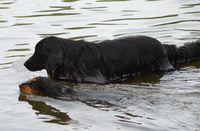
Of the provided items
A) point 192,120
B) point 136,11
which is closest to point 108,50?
point 192,120

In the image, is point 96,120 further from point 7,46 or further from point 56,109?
point 7,46

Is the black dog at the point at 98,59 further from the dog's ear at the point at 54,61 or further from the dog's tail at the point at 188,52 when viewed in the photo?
the dog's tail at the point at 188,52

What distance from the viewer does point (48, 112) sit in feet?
29.6

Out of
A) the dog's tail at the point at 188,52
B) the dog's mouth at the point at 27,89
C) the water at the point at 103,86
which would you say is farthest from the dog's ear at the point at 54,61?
the dog's tail at the point at 188,52

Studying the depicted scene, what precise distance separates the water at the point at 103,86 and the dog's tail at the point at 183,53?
28cm

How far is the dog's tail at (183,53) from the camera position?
11.8 m

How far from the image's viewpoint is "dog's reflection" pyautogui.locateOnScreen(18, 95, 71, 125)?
8616 millimetres

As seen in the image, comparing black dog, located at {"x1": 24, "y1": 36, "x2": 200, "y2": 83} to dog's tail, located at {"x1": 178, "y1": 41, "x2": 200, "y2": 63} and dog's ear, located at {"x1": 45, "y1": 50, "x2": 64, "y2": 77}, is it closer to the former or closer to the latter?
dog's ear, located at {"x1": 45, "y1": 50, "x2": 64, "y2": 77}

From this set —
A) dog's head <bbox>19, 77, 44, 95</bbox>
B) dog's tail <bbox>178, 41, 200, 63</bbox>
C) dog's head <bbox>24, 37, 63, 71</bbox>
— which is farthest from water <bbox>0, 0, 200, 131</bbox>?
dog's head <bbox>24, 37, 63, 71</bbox>

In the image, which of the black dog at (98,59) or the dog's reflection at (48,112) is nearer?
the dog's reflection at (48,112)

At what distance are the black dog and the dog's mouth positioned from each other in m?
1.18

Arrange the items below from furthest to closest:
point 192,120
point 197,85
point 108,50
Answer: point 108,50
point 197,85
point 192,120

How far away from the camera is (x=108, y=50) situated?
1123 centimetres

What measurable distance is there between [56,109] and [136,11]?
25.6 feet
